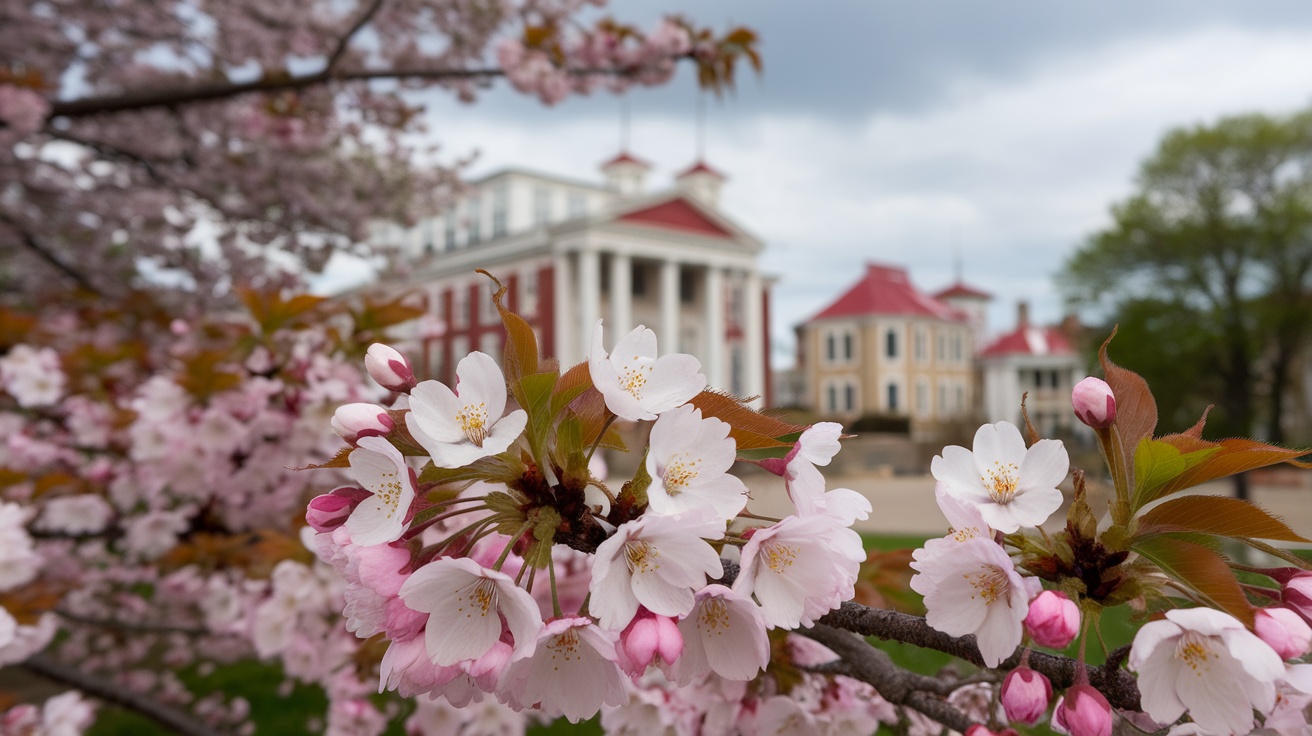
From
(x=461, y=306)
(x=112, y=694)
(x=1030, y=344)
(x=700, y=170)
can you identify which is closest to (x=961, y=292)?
(x=1030, y=344)

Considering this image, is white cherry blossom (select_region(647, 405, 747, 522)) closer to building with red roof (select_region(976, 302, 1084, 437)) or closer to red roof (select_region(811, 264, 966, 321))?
red roof (select_region(811, 264, 966, 321))

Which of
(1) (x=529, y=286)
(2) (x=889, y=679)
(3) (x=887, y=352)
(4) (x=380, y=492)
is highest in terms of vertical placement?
(1) (x=529, y=286)

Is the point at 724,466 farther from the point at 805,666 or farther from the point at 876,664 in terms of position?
the point at 805,666

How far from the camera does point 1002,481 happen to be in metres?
0.69

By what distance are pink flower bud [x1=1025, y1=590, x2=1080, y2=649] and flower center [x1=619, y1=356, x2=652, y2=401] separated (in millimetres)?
325

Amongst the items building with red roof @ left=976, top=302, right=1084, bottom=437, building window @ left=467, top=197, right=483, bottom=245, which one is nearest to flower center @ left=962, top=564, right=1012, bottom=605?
building window @ left=467, top=197, right=483, bottom=245

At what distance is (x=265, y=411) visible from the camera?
205 cm

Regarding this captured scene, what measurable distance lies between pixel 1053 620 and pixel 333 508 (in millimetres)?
547

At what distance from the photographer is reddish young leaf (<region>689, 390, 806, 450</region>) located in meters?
0.67

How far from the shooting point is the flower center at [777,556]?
25.2 inches

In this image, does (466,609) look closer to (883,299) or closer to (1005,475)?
(1005,475)

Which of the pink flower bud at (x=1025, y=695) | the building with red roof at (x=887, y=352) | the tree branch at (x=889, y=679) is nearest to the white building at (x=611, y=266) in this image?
the building with red roof at (x=887, y=352)

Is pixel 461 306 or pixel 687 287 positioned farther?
pixel 687 287

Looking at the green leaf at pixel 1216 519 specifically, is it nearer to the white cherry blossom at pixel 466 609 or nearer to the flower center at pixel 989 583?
the flower center at pixel 989 583
